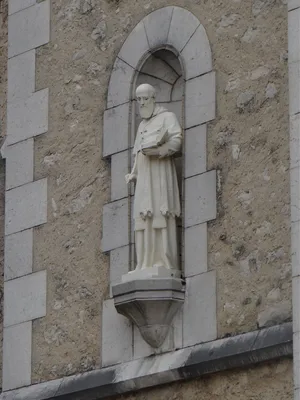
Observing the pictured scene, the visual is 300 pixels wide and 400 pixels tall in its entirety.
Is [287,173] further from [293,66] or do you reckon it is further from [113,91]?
[113,91]

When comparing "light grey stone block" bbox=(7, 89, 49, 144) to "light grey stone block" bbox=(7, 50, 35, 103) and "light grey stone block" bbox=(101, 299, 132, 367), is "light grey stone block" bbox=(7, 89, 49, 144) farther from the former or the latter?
"light grey stone block" bbox=(101, 299, 132, 367)

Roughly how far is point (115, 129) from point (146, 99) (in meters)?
A: 0.47

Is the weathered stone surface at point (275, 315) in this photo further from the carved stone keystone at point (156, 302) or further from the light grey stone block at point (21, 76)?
the light grey stone block at point (21, 76)

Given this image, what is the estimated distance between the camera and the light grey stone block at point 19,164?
17.0 meters

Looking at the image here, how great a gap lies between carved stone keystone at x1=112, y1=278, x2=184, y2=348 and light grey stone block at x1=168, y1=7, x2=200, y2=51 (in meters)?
1.62

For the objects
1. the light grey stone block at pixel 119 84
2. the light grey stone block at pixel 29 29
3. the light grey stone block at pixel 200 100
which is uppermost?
the light grey stone block at pixel 29 29

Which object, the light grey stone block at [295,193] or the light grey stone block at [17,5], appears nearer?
the light grey stone block at [295,193]

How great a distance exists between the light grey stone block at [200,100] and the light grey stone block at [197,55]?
53 millimetres

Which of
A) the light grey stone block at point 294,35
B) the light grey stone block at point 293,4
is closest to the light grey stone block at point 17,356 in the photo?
the light grey stone block at point 294,35

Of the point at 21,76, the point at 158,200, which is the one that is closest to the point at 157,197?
the point at 158,200

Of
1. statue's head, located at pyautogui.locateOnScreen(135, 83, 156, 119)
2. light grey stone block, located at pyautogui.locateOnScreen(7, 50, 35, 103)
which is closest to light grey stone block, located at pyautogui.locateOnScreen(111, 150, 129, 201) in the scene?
statue's head, located at pyautogui.locateOnScreen(135, 83, 156, 119)

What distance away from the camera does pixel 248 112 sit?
15.5 metres

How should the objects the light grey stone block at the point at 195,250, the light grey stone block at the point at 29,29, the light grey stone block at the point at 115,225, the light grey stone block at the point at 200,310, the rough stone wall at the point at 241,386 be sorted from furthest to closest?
1. the light grey stone block at the point at 29,29
2. the light grey stone block at the point at 115,225
3. the light grey stone block at the point at 195,250
4. the light grey stone block at the point at 200,310
5. the rough stone wall at the point at 241,386

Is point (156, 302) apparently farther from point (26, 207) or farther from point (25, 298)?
point (26, 207)
